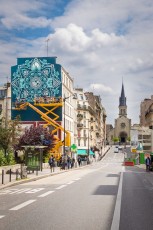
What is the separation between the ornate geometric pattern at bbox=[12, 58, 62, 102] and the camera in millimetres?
76562

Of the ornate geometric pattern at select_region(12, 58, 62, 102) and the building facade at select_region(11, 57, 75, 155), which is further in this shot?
the ornate geometric pattern at select_region(12, 58, 62, 102)

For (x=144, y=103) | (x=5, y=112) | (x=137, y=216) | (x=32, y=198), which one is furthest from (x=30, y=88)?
(x=144, y=103)

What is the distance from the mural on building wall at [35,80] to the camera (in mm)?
76562

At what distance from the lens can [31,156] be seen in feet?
118

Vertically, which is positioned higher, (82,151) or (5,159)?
Result: (82,151)

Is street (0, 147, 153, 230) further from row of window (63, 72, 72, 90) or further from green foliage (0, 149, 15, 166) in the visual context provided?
row of window (63, 72, 72, 90)

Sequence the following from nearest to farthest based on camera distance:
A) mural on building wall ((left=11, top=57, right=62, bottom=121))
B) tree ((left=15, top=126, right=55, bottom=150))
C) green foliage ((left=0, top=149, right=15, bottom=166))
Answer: green foliage ((left=0, top=149, right=15, bottom=166)) → tree ((left=15, top=126, right=55, bottom=150)) → mural on building wall ((left=11, top=57, right=62, bottom=121))

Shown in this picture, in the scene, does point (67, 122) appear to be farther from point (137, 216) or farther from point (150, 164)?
point (137, 216)

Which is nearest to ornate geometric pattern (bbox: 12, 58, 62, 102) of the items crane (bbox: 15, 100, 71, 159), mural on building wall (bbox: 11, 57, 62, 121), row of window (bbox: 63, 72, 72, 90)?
mural on building wall (bbox: 11, 57, 62, 121)

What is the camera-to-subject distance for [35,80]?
7731cm

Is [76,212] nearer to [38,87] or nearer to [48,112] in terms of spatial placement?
[48,112]

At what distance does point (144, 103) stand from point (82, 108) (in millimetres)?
57396

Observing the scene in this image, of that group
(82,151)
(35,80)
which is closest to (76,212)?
(35,80)

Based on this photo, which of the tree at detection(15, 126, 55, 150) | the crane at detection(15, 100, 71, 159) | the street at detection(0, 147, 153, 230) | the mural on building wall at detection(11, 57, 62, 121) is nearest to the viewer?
the street at detection(0, 147, 153, 230)
